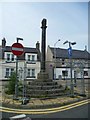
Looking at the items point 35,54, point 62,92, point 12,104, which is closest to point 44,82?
point 62,92

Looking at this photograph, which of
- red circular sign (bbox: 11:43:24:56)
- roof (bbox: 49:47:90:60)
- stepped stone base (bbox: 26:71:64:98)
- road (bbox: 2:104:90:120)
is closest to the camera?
road (bbox: 2:104:90:120)

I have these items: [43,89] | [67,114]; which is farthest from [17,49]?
[67,114]

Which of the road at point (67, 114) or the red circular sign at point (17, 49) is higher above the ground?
the red circular sign at point (17, 49)

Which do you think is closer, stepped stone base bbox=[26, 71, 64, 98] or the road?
the road

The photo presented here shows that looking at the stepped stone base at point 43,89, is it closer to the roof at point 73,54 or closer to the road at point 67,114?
the road at point 67,114

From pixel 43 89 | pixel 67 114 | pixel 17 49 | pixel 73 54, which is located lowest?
pixel 67 114

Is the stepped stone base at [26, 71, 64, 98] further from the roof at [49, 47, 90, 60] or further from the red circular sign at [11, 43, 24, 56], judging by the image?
the roof at [49, 47, 90, 60]

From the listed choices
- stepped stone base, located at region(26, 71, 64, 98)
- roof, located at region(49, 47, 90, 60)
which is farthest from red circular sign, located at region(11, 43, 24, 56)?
roof, located at region(49, 47, 90, 60)

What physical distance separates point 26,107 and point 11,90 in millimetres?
3900

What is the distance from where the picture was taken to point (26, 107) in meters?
7.25

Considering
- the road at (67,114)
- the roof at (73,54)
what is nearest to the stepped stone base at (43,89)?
the road at (67,114)

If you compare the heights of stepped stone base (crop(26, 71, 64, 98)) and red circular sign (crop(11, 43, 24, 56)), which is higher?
red circular sign (crop(11, 43, 24, 56))

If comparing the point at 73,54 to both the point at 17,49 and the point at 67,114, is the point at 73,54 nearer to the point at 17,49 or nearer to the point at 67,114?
the point at 17,49

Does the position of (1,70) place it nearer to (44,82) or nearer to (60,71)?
(60,71)
